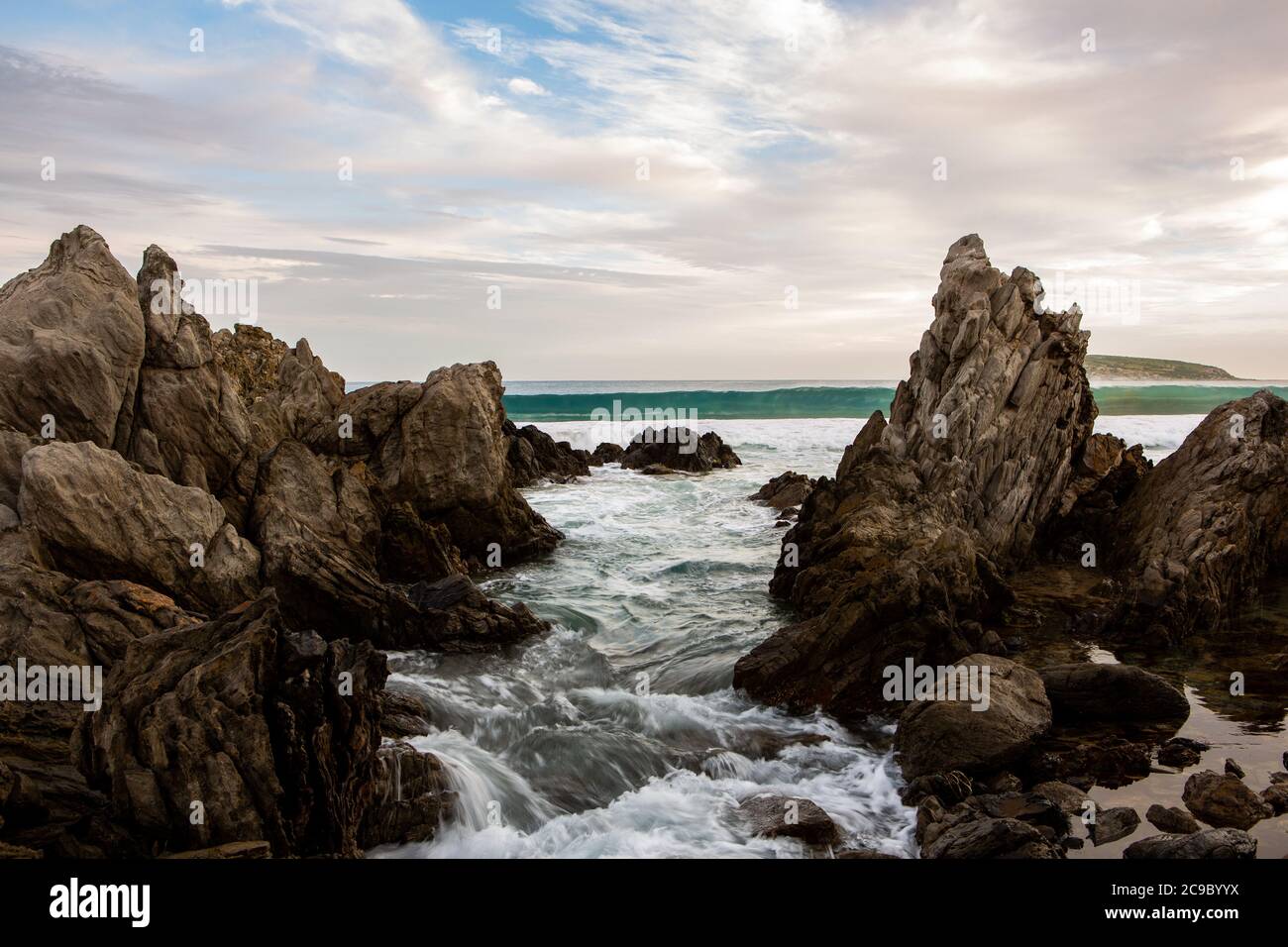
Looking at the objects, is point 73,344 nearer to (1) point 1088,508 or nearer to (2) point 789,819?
(2) point 789,819

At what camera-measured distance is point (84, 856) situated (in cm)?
741

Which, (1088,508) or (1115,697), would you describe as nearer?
(1115,697)

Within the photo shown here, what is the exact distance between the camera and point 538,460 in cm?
4025

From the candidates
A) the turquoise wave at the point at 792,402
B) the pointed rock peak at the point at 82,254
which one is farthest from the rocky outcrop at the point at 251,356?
the turquoise wave at the point at 792,402

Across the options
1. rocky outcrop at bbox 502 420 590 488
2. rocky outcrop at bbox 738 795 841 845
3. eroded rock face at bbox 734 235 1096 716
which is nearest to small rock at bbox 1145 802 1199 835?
rocky outcrop at bbox 738 795 841 845

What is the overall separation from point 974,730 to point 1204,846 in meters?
2.98

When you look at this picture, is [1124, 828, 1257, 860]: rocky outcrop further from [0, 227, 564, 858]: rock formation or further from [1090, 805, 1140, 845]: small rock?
[0, 227, 564, 858]: rock formation

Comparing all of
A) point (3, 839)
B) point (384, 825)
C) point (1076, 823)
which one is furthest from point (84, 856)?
point (1076, 823)

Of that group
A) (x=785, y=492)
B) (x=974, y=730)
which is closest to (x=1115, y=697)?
(x=974, y=730)

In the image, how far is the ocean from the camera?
9.98m

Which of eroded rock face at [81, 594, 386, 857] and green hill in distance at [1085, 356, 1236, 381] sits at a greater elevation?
green hill in distance at [1085, 356, 1236, 381]

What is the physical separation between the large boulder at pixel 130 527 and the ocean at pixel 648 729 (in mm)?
3205

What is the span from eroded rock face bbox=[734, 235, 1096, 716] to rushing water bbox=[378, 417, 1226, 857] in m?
1.73
